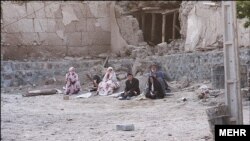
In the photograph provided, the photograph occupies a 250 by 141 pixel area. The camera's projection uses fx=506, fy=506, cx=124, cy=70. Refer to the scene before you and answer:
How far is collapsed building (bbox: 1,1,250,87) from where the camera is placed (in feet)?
49.0

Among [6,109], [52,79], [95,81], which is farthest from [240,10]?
[52,79]

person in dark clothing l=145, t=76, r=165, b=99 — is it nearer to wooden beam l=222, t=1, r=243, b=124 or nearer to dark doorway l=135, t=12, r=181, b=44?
wooden beam l=222, t=1, r=243, b=124

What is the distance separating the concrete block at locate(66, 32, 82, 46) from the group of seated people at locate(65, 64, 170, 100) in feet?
13.6

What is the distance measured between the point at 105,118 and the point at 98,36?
9.97 m

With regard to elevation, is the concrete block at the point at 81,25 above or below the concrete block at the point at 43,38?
above

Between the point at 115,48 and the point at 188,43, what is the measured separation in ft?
10.9

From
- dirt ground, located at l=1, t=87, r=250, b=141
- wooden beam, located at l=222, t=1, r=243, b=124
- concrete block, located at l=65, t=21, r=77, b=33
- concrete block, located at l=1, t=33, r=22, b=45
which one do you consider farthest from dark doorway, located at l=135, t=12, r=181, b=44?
wooden beam, located at l=222, t=1, r=243, b=124

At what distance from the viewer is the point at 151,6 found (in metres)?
18.3

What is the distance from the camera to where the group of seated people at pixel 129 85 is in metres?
10.9

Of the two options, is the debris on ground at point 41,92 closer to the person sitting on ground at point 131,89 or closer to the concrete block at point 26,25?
the person sitting on ground at point 131,89

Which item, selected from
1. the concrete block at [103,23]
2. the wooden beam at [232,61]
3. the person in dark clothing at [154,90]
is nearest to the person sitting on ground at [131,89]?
the person in dark clothing at [154,90]

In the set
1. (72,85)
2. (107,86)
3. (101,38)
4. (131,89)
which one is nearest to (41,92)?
(72,85)

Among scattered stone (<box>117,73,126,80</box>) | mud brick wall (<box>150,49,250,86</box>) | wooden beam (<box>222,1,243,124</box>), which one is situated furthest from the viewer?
scattered stone (<box>117,73,126,80</box>)

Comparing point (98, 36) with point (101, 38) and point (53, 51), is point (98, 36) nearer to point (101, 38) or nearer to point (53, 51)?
point (101, 38)
